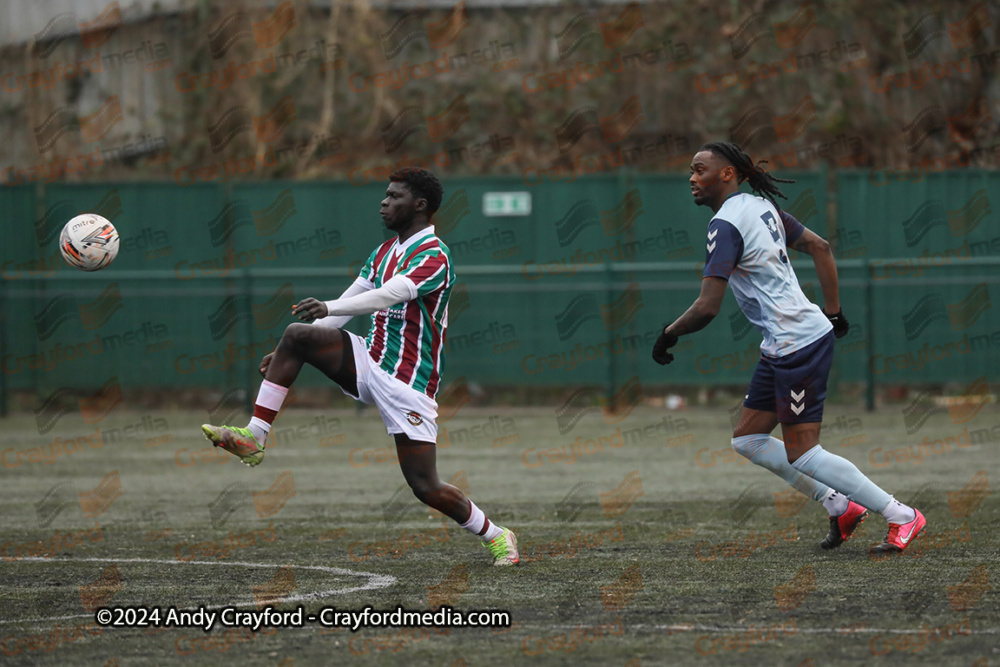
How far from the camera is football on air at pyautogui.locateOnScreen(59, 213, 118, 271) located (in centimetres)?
867

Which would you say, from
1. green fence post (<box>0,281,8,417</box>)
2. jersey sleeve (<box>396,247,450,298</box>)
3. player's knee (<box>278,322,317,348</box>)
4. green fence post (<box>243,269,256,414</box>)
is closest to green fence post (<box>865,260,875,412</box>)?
green fence post (<box>243,269,256,414</box>)

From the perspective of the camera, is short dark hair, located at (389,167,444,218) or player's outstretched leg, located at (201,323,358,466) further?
short dark hair, located at (389,167,444,218)

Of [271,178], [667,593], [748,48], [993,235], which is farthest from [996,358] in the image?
[667,593]

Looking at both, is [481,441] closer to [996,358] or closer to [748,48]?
[996,358]

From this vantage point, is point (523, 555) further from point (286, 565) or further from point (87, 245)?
point (87, 245)

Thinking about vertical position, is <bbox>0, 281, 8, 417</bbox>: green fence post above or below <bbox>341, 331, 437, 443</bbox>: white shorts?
below

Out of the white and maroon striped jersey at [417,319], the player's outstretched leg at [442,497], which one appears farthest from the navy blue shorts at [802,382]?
the white and maroon striped jersey at [417,319]

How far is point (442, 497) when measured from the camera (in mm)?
6977

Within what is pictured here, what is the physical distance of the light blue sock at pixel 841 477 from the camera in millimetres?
7023

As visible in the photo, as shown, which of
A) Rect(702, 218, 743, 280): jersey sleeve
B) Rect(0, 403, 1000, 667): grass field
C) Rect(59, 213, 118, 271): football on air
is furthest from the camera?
Rect(59, 213, 118, 271): football on air

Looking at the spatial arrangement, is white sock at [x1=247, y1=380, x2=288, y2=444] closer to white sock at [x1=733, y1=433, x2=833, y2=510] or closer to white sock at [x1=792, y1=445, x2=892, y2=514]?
white sock at [x1=733, y1=433, x2=833, y2=510]

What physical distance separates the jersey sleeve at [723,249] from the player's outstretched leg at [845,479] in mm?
910

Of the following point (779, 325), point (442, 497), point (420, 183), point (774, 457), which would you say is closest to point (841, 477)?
point (774, 457)

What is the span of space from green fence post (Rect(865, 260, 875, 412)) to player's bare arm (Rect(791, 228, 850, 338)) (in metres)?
9.52
